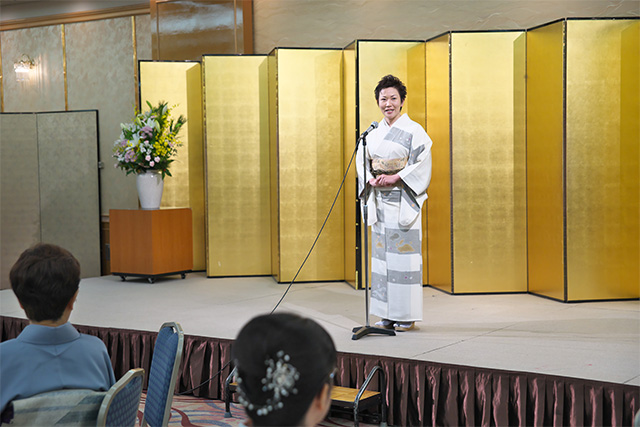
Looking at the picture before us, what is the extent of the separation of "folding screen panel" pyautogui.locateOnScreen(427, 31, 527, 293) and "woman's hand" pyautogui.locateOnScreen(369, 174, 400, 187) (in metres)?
1.41

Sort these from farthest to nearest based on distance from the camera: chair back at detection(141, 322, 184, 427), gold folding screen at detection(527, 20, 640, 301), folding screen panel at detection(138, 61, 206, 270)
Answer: folding screen panel at detection(138, 61, 206, 270), gold folding screen at detection(527, 20, 640, 301), chair back at detection(141, 322, 184, 427)

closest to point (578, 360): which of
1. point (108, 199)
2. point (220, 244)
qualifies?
point (220, 244)

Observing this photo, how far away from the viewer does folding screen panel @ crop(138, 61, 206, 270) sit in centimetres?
635

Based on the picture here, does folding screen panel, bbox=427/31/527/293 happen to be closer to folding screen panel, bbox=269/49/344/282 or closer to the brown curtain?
folding screen panel, bbox=269/49/344/282

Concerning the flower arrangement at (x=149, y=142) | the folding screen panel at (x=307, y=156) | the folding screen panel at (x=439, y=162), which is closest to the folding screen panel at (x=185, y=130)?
the flower arrangement at (x=149, y=142)

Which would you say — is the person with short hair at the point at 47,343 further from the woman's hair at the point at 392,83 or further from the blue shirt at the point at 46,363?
the woman's hair at the point at 392,83

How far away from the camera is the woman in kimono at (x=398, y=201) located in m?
3.97

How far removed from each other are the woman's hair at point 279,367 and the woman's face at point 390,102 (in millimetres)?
3061

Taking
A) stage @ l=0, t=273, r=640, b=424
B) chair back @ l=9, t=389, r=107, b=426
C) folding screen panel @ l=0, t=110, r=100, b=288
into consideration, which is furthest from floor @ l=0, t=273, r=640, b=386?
chair back @ l=9, t=389, r=107, b=426

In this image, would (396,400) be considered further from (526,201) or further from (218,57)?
(218,57)

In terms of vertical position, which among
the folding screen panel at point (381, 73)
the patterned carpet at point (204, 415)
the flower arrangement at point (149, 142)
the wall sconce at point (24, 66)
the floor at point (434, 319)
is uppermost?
the wall sconce at point (24, 66)

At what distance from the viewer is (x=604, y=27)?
4.80m

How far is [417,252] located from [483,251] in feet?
4.77

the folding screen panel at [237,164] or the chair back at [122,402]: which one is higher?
the folding screen panel at [237,164]
